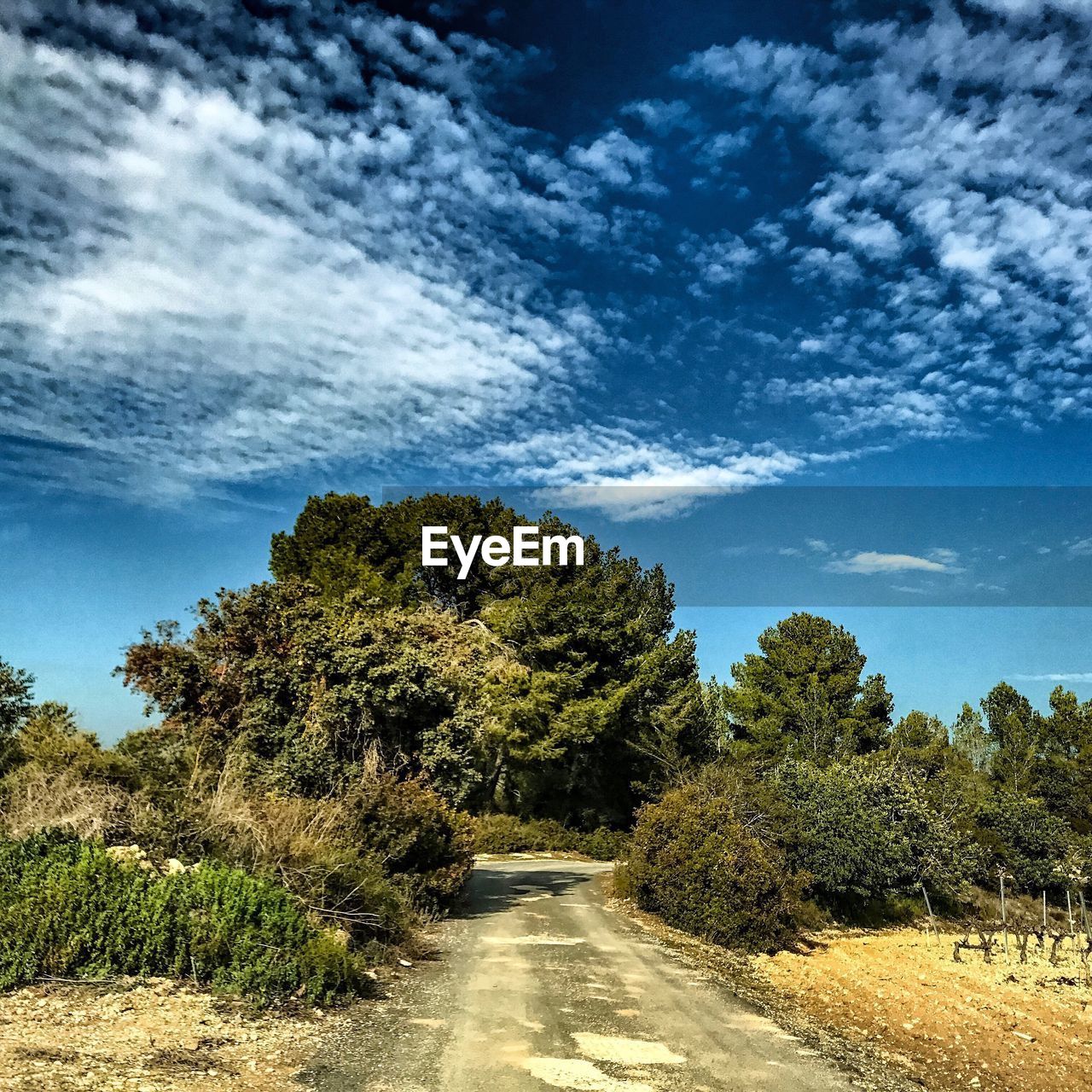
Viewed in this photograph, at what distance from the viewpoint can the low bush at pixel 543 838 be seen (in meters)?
33.3

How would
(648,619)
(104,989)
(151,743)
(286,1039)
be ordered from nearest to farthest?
(286,1039), (104,989), (151,743), (648,619)

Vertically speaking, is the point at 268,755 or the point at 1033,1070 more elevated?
the point at 268,755

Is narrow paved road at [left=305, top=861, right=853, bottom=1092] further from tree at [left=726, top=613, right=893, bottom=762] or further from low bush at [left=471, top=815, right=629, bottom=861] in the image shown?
tree at [left=726, top=613, right=893, bottom=762]

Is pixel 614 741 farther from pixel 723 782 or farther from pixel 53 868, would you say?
pixel 53 868

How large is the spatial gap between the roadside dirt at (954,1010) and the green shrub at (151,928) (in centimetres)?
631

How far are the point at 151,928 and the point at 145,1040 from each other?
1774 mm

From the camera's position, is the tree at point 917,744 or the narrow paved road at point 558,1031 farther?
the tree at point 917,744

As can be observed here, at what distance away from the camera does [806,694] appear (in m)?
40.5

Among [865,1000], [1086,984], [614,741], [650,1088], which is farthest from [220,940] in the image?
[614,741]

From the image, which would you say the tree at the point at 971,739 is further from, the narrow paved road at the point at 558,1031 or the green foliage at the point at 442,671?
the narrow paved road at the point at 558,1031

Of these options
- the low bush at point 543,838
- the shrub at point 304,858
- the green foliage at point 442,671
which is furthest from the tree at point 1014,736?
the shrub at point 304,858

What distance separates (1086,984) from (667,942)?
7395mm

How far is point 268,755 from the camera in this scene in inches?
631

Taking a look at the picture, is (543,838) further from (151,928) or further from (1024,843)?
(151,928)
